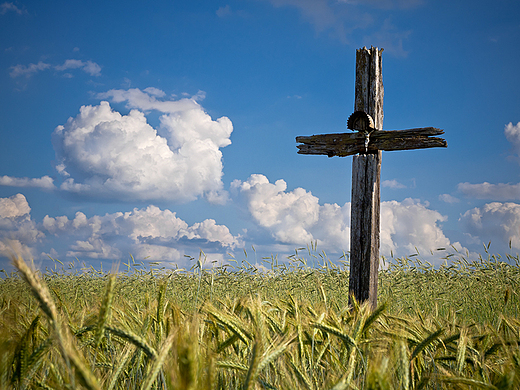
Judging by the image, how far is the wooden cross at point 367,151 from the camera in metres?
4.38

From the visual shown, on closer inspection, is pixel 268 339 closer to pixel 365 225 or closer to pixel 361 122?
pixel 365 225

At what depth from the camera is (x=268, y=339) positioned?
1547 millimetres

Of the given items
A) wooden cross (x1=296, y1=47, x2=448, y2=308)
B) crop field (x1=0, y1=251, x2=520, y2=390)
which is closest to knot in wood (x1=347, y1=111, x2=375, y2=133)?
wooden cross (x1=296, y1=47, x2=448, y2=308)

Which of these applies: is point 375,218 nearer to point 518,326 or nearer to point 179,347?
point 518,326

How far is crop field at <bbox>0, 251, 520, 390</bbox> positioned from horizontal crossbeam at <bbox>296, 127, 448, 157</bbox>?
1.99 m

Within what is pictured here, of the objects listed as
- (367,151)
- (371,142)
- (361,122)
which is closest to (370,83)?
(361,122)

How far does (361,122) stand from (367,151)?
376mm

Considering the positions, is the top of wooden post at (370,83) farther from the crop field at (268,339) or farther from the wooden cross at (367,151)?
the crop field at (268,339)

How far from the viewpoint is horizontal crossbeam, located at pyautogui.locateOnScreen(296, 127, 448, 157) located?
14.0 feet

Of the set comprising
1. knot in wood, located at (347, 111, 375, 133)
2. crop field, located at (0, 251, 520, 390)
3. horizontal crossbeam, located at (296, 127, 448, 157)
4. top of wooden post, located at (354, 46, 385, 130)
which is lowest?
crop field, located at (0, 251, 520, 390)

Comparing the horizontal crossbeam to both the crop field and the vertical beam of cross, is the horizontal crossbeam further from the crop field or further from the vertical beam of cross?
the crop field

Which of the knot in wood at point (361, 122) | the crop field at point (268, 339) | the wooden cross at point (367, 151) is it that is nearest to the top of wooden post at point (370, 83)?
the wooden cross at point (367, 151)

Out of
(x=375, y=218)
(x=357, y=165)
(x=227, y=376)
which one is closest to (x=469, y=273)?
(x=375, y=218)

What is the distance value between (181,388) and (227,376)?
40.5 inches
